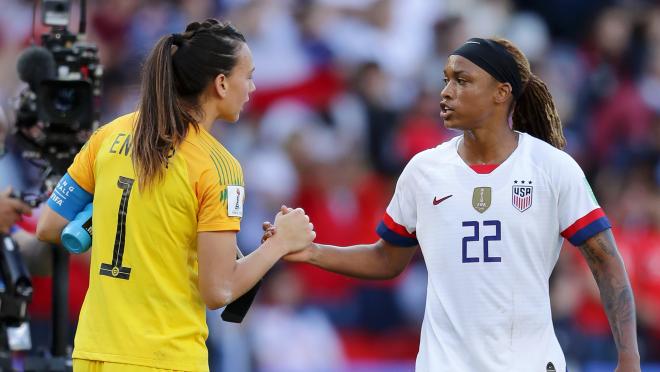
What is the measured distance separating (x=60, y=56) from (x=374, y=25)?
18.3ft

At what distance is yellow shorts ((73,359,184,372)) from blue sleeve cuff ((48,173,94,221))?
1.89ft

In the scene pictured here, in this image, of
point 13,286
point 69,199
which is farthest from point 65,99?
point 69,199

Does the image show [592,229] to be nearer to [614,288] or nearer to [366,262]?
[614,288]

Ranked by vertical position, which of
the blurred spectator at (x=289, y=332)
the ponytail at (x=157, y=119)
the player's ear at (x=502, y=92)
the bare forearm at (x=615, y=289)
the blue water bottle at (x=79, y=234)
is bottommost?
the blurred spectator at (x=289, y=332)

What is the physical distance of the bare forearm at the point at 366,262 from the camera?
519cm

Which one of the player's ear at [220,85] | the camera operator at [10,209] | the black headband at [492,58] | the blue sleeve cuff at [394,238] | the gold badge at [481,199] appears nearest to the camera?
the player's ear at [220,85]

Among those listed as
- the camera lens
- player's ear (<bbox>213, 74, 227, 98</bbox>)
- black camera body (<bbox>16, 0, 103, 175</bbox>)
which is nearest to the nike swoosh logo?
player's ear (<bbox>213, 74, 227, 98</bbox>)

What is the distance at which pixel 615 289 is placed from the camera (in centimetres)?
469

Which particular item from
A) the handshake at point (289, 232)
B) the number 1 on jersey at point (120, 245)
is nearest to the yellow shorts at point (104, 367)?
the number 1 on jersey at point (120, 245)

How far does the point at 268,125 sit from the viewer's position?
428 inches

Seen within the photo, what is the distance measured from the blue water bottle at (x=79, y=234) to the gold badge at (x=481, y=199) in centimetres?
143

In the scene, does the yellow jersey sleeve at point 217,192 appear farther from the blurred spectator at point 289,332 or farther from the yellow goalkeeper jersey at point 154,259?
the blurred spectator at point 289,332

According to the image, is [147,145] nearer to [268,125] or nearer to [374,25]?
[268,125]

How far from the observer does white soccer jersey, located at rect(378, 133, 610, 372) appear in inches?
181
